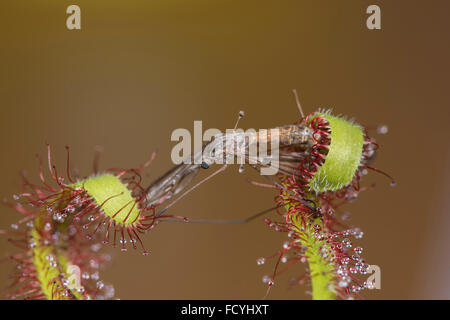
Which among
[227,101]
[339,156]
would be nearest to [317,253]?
[339,156]

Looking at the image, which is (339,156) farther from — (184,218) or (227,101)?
(227,101)

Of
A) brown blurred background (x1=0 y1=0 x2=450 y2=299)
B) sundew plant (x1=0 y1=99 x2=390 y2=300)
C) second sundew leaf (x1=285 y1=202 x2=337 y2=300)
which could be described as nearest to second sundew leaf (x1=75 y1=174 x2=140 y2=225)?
sundew plant (x1=0 y1=99 x2=390 y2=300)

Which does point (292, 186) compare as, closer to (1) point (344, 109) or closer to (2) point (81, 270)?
(2) point (81, 270)

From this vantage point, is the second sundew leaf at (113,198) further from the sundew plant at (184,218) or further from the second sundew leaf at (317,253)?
the second sundew leaf at (317,253)

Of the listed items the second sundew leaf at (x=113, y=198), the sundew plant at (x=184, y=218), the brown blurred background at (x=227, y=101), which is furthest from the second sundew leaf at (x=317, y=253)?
the brown blurred background at (x=227, y=101)
